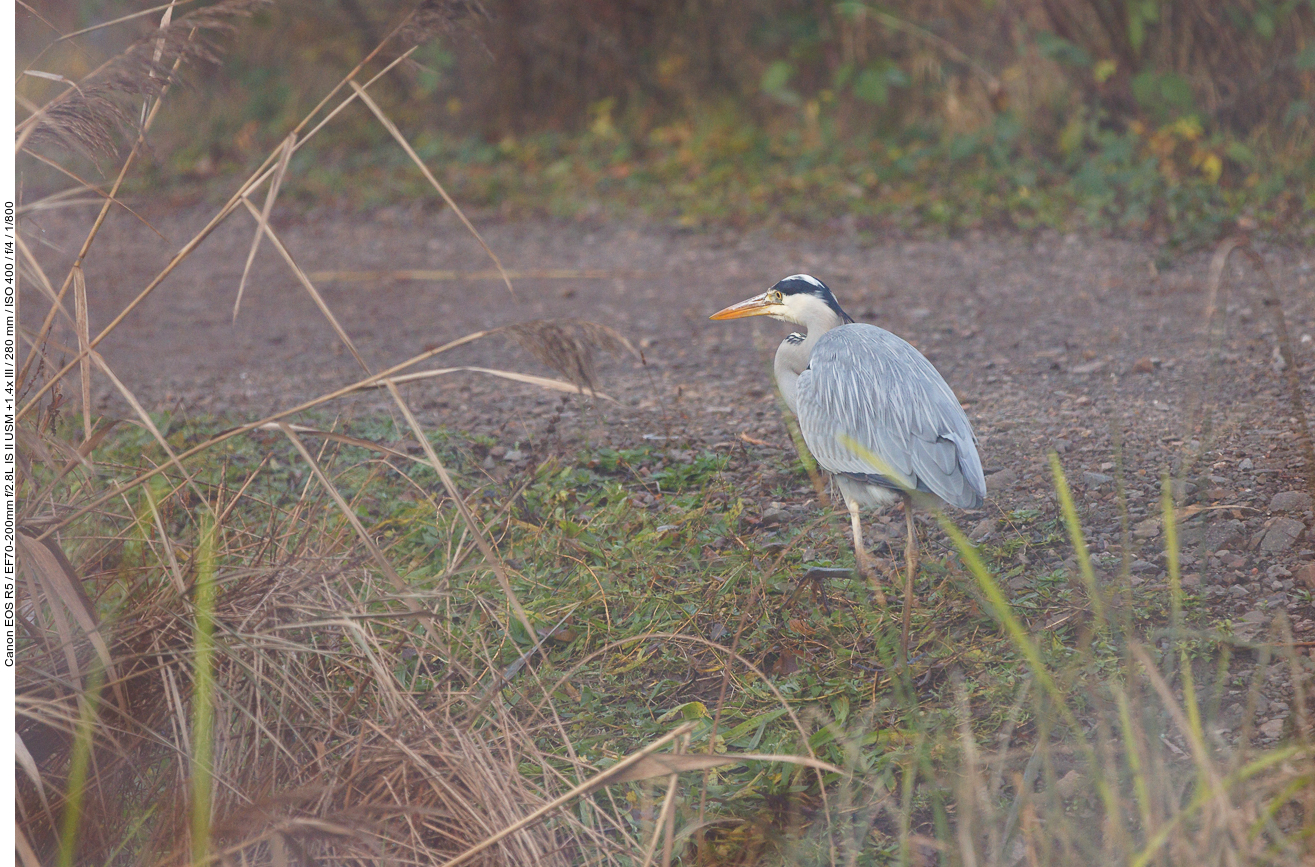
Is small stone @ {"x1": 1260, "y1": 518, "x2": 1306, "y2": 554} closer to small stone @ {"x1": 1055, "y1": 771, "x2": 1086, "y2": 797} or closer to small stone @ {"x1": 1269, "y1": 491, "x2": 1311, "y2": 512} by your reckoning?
small stone @ {"x1": 1269, "y1": 491, "x2": 1311, "y2": 512}

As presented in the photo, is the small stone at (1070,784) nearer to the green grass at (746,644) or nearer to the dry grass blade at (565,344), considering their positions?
the green grass at (746,644)

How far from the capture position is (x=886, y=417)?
301cm

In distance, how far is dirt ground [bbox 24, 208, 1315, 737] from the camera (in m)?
3.17

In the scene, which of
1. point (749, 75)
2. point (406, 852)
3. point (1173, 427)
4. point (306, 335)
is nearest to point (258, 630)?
point (406, 852)

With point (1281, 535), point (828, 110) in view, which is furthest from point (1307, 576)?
point (828, 110)

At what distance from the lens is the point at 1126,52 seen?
6.50m

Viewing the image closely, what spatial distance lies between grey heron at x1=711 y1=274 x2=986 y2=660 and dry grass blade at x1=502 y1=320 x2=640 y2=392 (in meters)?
0.98

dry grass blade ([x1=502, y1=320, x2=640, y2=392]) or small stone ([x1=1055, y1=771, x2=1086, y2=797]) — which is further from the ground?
dry grass blade ([x1=502, y1=320, x2=640, y2=392])

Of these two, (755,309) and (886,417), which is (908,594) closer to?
(886,417)

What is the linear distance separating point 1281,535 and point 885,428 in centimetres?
96

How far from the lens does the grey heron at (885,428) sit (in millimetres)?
2844

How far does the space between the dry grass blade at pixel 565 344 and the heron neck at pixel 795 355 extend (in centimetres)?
171

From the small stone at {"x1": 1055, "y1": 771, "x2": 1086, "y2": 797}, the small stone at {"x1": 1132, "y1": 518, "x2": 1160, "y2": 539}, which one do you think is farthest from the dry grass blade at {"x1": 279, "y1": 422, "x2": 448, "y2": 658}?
the small stone at {"x1": 1132, "y1": 518, "x2": 1160, "y2": 539}

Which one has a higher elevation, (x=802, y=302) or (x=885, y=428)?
(x=802, y=302)
